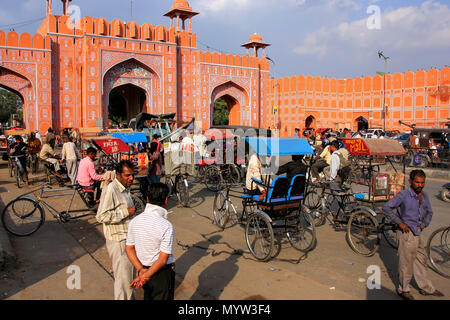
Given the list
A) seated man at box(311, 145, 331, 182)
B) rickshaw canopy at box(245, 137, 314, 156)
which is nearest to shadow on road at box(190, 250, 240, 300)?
rickshaw canopy at box(245, 137, 314, 156)

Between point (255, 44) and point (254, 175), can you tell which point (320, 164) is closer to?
point (254, 175)

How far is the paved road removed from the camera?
3973 mm

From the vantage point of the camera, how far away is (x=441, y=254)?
16.6ft

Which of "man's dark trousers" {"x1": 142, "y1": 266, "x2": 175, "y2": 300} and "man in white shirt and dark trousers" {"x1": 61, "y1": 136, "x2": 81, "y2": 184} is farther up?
"man in white shirt and dark trousers" {"x1": 61, "y1": 136, "x2": 81, "y2": 184}

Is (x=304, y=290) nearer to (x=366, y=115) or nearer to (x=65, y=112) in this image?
(x=65, y=112)

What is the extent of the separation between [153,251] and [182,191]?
5.53 metres

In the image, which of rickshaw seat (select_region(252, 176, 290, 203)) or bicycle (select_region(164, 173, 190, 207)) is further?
bicycle (select_region(164, 173, 190, 207))

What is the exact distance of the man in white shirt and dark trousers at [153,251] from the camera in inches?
106

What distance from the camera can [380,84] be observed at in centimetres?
3800

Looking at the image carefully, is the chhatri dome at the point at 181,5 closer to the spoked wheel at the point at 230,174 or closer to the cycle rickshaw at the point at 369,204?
the spoked wheel at the point at 230,174

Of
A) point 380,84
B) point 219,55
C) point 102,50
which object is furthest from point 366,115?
point 102,50

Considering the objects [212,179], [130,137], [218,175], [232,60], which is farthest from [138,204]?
[232,60]

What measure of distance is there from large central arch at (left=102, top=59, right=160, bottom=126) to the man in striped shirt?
21783 millimetres

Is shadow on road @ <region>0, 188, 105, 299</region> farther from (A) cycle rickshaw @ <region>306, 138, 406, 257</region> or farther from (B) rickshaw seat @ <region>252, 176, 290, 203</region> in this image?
(A) cycle rickshaw @ <region>306, 138, 406, 257</region>
